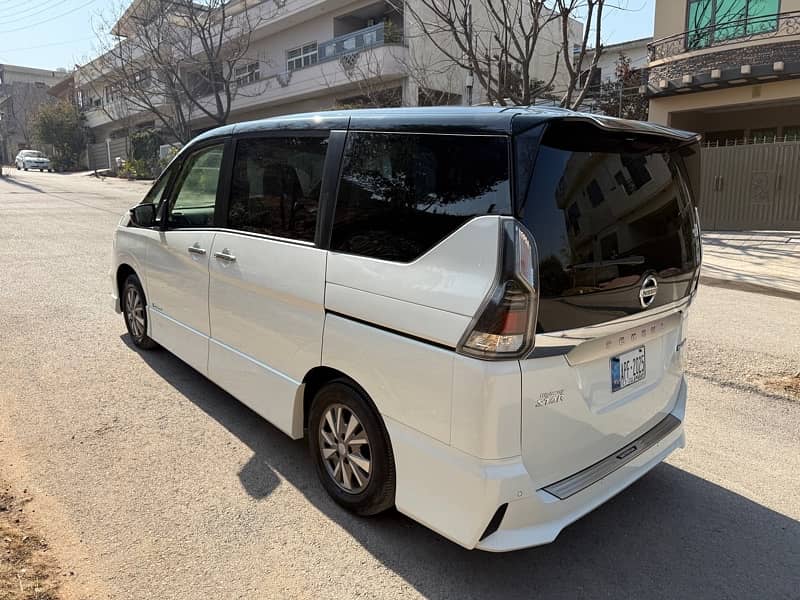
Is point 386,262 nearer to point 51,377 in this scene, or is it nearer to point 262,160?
point 262,160

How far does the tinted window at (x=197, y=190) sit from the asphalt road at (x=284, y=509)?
131 cm

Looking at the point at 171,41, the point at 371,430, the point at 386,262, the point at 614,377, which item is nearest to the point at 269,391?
the point at 371,430

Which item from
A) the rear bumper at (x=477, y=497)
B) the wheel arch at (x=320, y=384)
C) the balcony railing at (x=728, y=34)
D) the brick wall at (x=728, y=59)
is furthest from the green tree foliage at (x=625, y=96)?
the rear bumper at (x=477, y=497)

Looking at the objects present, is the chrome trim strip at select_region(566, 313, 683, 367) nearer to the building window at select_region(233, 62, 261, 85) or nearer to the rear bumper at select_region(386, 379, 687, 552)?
the rear bumper at select_region(386, 379, 687, 552)

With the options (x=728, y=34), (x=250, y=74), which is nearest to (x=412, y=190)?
(x=728, y=34)

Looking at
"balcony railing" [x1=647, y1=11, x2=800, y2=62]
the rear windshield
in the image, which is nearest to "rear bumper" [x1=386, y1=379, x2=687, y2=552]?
the rear windshield

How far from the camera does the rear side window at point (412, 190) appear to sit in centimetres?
243

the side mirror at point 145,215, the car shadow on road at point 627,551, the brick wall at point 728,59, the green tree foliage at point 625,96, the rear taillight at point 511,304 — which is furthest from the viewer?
the green tree foliage at point 625,96

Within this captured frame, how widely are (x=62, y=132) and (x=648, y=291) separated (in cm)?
5892

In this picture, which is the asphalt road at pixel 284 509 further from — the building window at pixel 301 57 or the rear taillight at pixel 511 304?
Result: the building window at pixel 301 57

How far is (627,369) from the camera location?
282 centimetres

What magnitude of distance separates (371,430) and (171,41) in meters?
30.4

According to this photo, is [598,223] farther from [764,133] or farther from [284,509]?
[764,133]

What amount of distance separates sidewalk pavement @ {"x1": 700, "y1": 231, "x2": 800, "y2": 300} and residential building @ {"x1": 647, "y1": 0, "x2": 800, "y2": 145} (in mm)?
4336
